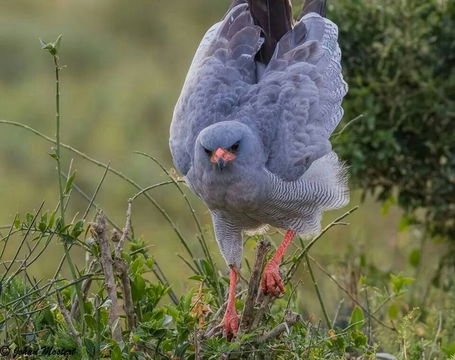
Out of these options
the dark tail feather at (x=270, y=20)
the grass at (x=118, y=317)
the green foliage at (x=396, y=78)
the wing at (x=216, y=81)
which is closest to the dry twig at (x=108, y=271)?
the grass at (x=118, y=317)

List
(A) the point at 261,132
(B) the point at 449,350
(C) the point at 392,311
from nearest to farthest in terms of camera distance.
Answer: (B) the point at 449,350, (A) the point at 261,132, (C) the point at 392,311

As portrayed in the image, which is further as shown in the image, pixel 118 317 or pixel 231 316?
pixel 231 316

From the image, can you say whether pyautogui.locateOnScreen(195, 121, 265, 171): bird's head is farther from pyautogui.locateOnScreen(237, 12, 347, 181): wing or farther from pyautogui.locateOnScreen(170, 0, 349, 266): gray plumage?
pyautogui.locateOnScreen(237, 12, 347, 181): wing

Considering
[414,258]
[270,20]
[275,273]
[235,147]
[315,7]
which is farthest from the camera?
[414,258]

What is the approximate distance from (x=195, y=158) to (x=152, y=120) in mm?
6987

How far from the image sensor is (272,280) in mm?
4469

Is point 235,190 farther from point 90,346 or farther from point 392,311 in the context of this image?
point 392,311

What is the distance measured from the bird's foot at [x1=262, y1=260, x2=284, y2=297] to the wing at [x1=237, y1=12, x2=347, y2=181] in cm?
38

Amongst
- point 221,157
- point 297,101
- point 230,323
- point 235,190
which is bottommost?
point 230,323

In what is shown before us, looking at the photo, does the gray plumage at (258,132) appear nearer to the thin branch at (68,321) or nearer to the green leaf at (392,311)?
the thin branch at (68,321)

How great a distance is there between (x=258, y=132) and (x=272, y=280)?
0.63 m

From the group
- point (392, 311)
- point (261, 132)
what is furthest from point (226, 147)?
point (392, 311)

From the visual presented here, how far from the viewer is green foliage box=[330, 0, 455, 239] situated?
250 inches

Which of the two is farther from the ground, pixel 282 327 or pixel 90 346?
pixel 90 346
